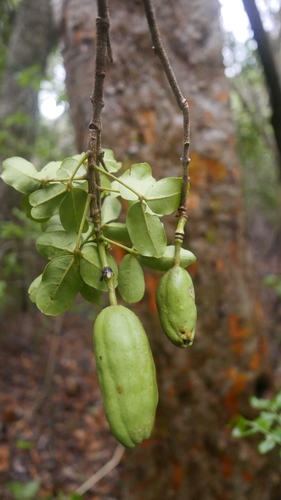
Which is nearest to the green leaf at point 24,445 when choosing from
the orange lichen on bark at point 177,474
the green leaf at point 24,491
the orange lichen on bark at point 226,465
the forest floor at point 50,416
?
the forest floor at point 50,416

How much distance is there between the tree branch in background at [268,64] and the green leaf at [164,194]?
3.94 feet

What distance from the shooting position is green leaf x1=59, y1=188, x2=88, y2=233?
0.61 metres

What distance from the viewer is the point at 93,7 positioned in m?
2.12

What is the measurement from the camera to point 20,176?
26.0 inches

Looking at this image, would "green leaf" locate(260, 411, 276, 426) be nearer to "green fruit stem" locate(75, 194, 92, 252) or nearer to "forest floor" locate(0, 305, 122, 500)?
"green fruit stem" locate(75, 194, 92, 252)

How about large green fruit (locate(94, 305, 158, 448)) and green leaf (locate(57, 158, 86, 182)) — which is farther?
green leaf (locate(57, 158, 86, 182))

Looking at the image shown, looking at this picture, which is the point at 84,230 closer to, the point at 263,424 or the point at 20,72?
the point at 263,424

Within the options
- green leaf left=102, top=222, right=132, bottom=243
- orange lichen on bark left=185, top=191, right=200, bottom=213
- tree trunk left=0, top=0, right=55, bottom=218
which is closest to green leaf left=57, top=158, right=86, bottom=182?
green leaf left=102, top=222, right=132, bottom=243

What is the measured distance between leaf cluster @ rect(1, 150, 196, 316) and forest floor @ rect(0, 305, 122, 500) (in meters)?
2.31

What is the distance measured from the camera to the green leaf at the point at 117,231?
0.66m

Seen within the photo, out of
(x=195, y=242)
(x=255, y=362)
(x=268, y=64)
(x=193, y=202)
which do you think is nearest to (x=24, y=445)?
(x=255, y=362)

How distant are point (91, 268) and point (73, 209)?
10 cm

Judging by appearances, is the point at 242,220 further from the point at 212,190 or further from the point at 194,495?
the point at 194,495

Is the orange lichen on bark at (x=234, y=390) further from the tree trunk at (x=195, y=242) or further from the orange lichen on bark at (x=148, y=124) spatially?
the orange lichen on bark at (x=148, y=124)
